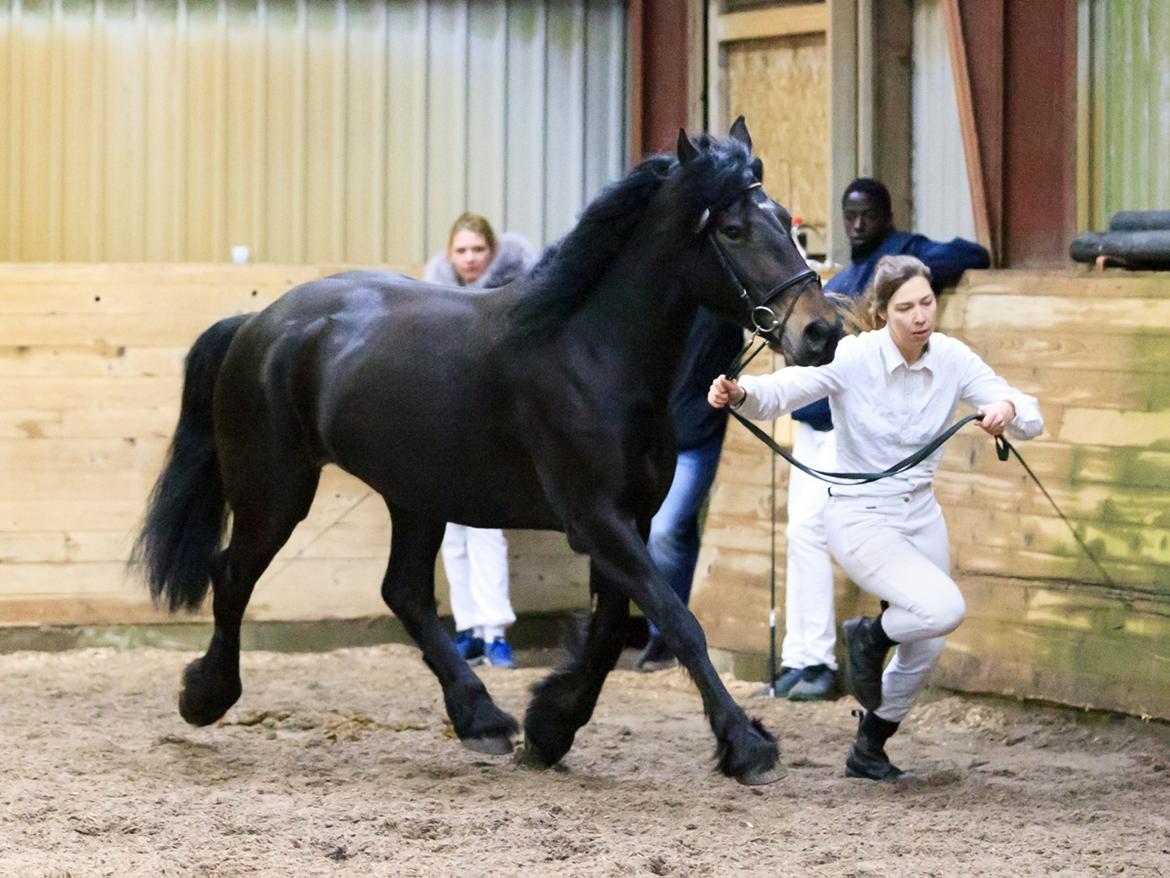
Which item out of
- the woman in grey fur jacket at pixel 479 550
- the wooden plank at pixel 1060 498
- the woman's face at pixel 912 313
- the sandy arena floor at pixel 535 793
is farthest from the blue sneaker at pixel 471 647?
the woman's face at pixel 912 313

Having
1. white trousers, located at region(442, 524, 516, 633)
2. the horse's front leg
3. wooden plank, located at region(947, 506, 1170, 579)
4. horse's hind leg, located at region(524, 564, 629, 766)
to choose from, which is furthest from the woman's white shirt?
white trousers, located at region(442, 524, 516, 633)

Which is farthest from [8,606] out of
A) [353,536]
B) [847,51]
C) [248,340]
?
[847,51]

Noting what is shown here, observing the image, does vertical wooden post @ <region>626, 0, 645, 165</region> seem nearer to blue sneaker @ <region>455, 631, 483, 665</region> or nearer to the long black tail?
blue sneaker @ <region>455, 631, 483, 665</region>

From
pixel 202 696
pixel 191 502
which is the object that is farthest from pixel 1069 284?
pixel 202 696

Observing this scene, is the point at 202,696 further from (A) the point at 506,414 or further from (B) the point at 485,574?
(B) the point at 485,574

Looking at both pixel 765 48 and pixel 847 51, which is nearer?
Answer: pixel 847 51

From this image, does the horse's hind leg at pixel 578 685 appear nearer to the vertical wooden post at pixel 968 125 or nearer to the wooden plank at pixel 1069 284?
the wooden plank at pixel 1069 284

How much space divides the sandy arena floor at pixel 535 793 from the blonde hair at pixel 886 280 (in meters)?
1.40

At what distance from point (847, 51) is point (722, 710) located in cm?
399

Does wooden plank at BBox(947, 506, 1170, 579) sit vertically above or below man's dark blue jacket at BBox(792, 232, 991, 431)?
below

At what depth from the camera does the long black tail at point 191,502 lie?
654 centimetres

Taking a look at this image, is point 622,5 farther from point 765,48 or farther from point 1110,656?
point 1110,656

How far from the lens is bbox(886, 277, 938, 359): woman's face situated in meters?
5.15

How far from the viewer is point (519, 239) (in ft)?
25.8
